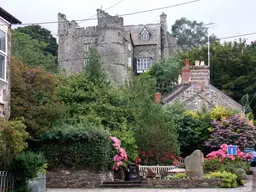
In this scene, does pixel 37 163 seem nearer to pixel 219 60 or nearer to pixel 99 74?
pixel 99 74

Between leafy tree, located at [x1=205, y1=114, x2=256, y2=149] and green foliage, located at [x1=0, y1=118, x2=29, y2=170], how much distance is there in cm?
1830

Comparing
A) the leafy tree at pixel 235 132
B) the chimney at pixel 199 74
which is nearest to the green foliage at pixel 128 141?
the leafy tree at pixel 235 132


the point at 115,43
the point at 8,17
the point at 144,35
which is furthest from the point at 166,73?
the point at 8,17

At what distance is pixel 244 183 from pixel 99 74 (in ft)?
37.2

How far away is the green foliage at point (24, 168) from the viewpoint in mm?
19500

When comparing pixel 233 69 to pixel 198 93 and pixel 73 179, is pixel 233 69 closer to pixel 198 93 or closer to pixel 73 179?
pixel 198 93

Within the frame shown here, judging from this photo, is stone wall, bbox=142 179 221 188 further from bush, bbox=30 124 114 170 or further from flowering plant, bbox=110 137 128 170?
flowering plant, bbox=110 137 128 170

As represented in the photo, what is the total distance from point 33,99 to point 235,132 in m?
15.4

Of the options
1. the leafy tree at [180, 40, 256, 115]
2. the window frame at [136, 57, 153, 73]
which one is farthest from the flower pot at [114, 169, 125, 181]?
the window frame at [136, 57, 153, 73]

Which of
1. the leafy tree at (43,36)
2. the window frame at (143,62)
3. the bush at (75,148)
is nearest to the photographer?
the bush at (75,148)

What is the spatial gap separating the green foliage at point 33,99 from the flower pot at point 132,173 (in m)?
4.46

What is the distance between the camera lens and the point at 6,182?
19234 millimetres

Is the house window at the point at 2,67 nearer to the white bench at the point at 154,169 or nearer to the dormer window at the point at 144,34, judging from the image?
the white bench at the point at 154,169

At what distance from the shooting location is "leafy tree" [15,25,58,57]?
280ft
